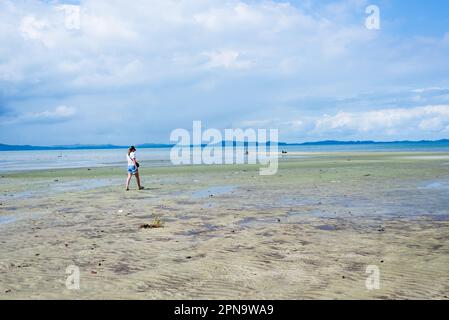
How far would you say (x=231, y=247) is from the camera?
35.8ft

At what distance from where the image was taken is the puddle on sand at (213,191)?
22542 mm

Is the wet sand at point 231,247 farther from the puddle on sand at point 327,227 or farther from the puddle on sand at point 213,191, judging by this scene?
the puddle on sand at point 213,191

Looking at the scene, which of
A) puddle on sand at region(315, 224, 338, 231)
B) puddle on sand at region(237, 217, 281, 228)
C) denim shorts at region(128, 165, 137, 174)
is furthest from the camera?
denim shorts at region(128, 165, 137, 174)

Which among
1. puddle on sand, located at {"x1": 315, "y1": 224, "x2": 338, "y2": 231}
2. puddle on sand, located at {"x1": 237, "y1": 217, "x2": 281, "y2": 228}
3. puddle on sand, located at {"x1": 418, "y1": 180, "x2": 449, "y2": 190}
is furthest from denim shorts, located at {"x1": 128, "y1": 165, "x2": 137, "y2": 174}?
puddle on sand, located at {"x1": 418, "y1": 180, "x2": 449, "y2": 190}

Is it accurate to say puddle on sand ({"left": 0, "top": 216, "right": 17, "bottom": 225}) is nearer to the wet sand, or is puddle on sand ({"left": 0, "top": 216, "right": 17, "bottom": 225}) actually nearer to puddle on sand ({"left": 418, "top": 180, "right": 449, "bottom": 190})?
the wet sand

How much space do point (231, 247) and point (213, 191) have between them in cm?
1350

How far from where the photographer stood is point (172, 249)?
1095 cm

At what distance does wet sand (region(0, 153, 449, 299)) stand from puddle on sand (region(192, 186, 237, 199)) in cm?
159

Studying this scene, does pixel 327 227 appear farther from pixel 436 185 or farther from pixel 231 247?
pixel 436 185

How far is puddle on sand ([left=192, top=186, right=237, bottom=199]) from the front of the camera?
74.0 feet
